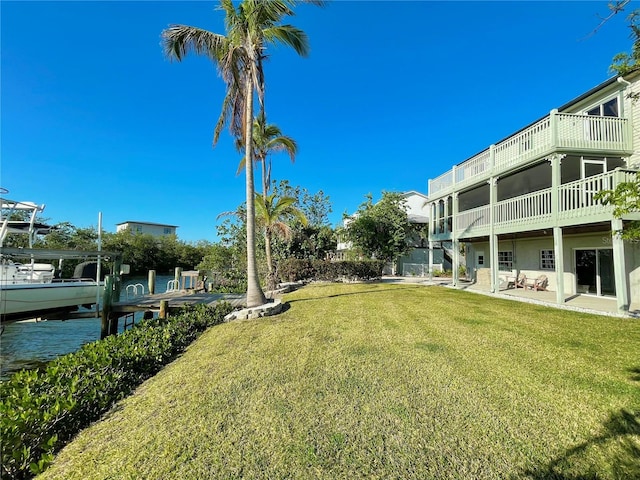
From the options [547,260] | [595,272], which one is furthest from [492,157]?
[595,272]

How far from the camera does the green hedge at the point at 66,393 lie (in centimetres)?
271

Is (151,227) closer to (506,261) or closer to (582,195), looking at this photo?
(506,261)

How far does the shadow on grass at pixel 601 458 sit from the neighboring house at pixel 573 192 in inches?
271

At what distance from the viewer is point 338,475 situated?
244 centimetres

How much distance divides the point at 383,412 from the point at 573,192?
983cm

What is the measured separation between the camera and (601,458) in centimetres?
254

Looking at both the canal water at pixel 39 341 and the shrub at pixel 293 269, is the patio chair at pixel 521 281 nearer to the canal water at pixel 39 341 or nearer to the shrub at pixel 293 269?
the shrub at pixel 293 269

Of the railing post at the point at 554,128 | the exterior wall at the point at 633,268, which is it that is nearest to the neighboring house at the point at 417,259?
the railing post at the point at 554,128

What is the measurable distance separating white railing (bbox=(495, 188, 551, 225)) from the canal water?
15.7 m

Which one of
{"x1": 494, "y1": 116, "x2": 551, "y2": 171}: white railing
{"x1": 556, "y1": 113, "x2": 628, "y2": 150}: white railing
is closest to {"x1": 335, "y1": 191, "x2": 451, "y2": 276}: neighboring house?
{"x1": 494, "y1": 116, "x2": 551, "y2": 171}: white railing

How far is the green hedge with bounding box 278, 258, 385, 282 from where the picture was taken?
17062mm

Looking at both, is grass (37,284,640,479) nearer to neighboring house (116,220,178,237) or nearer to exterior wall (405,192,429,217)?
exterior wall (405,192,429,217)

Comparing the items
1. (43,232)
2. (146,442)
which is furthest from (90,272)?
(146,442)

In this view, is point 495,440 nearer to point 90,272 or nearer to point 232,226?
point 90,272
